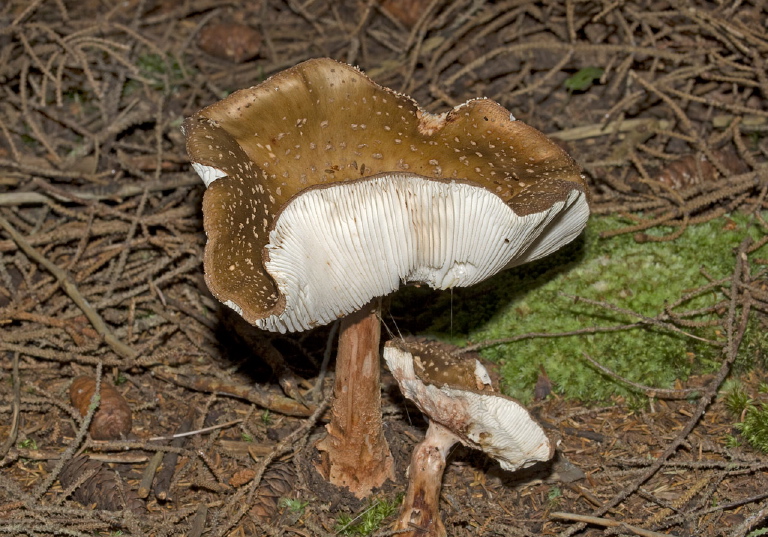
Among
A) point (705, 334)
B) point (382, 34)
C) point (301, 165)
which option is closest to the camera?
point (301, 165)

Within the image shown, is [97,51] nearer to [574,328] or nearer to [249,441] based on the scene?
[249,441]

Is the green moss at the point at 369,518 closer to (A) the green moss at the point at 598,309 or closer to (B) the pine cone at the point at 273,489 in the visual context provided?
(B) the pine cone at the point at 273,489

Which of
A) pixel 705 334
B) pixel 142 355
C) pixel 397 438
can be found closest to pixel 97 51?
pixel 142 355

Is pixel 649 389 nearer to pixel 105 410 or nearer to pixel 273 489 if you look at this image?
pixel 273 489

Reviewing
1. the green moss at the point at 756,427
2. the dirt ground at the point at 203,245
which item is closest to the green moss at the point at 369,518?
the dirt ground at the point at 203,245

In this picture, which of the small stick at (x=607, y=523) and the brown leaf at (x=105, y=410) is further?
the brown leaf at (x=105, y=410)

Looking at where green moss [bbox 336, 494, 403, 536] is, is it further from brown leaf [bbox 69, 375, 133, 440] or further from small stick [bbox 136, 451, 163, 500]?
brown leaf [bbox 69, 375, 133, 440]

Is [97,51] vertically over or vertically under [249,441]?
over
